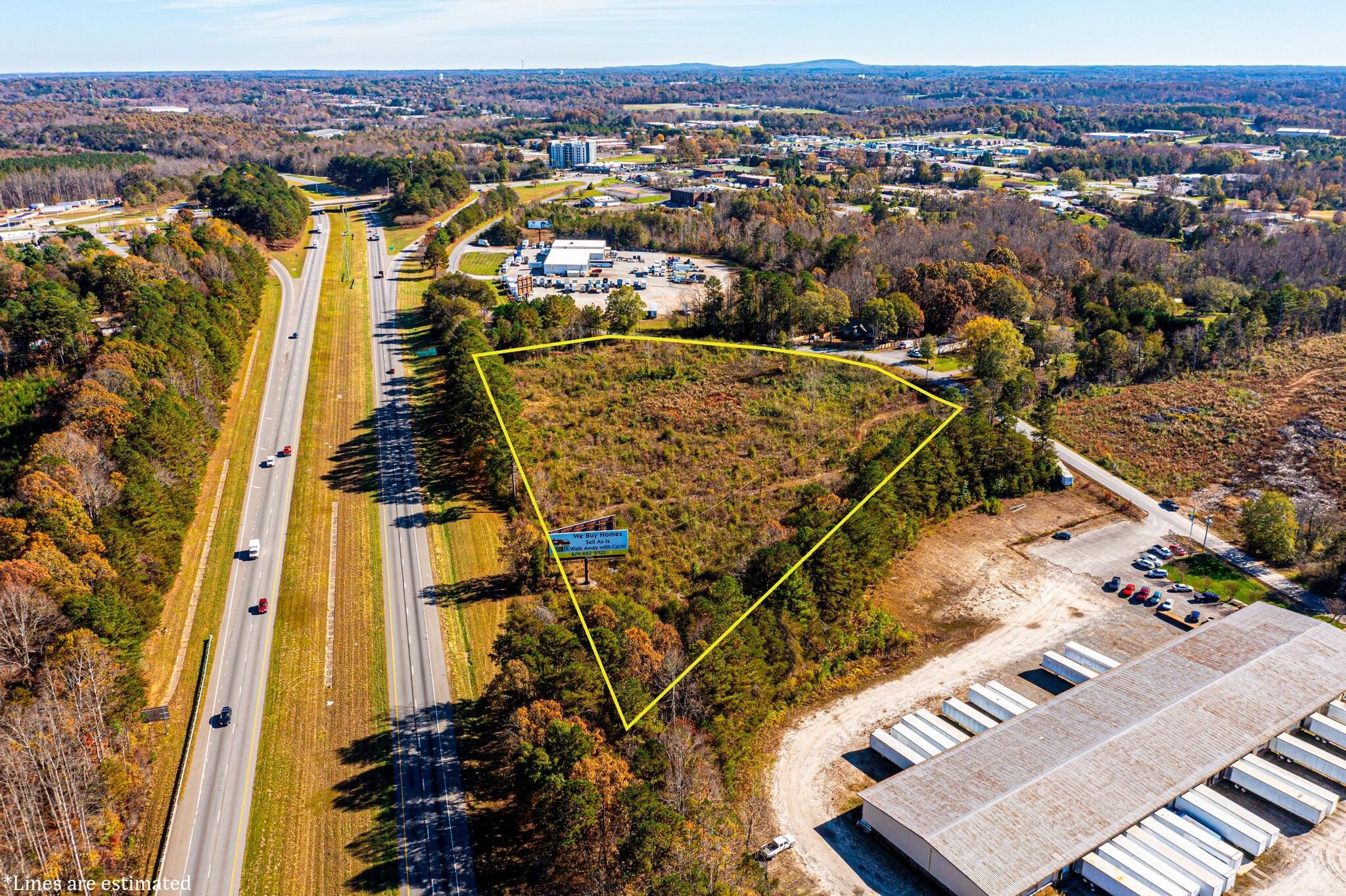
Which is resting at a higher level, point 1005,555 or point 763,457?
point 763,457

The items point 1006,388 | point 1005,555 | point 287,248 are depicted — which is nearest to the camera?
point 1005,555

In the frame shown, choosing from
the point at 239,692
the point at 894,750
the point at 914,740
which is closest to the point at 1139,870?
the point at 914,740

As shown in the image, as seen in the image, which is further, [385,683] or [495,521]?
[495,521]

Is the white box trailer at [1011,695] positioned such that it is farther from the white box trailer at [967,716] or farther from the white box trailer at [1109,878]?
the white box trailer at [1109,878]

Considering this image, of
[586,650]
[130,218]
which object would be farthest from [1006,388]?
[130,218]

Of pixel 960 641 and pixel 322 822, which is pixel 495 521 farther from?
pixel 960 641

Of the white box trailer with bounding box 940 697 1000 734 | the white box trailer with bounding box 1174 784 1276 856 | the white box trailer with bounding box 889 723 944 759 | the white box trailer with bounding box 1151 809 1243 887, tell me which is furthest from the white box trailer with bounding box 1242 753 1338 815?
the white box trailer with bounding box 889 723 944 759

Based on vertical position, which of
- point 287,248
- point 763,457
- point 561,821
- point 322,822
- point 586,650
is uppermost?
point 287,248
